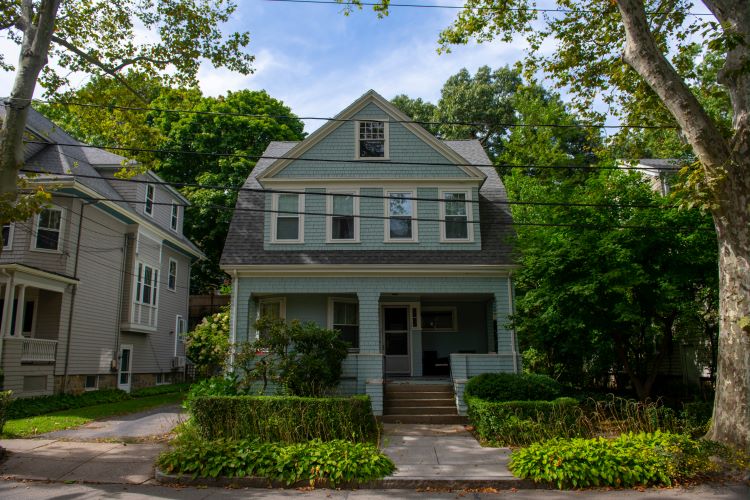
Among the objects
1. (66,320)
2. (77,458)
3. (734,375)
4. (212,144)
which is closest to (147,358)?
(66,320)

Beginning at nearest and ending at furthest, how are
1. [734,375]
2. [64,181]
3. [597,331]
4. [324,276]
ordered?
[734,375] < [597,331] < [324,276] < [64,181]

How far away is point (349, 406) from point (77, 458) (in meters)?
4.85

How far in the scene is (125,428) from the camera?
41.6 ft

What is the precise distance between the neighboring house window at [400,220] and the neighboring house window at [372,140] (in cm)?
141

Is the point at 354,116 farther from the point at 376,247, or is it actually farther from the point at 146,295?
the point at 146,295

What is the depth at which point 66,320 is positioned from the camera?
716 inches

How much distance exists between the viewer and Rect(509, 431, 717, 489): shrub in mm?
7961

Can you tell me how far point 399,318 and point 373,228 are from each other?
3226mm

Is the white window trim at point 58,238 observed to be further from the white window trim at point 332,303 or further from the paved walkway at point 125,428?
the white window trim at point 332,303

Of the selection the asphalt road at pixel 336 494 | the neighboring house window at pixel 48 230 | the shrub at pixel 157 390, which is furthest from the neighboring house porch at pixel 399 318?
the shrub at pixel 157 390

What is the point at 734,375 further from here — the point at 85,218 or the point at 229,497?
the point at 85,218

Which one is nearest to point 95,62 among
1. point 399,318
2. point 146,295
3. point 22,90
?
point 22,90

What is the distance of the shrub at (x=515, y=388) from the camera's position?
→ 39.6ft

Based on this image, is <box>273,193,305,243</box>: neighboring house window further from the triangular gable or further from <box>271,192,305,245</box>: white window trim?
the triangular gable
